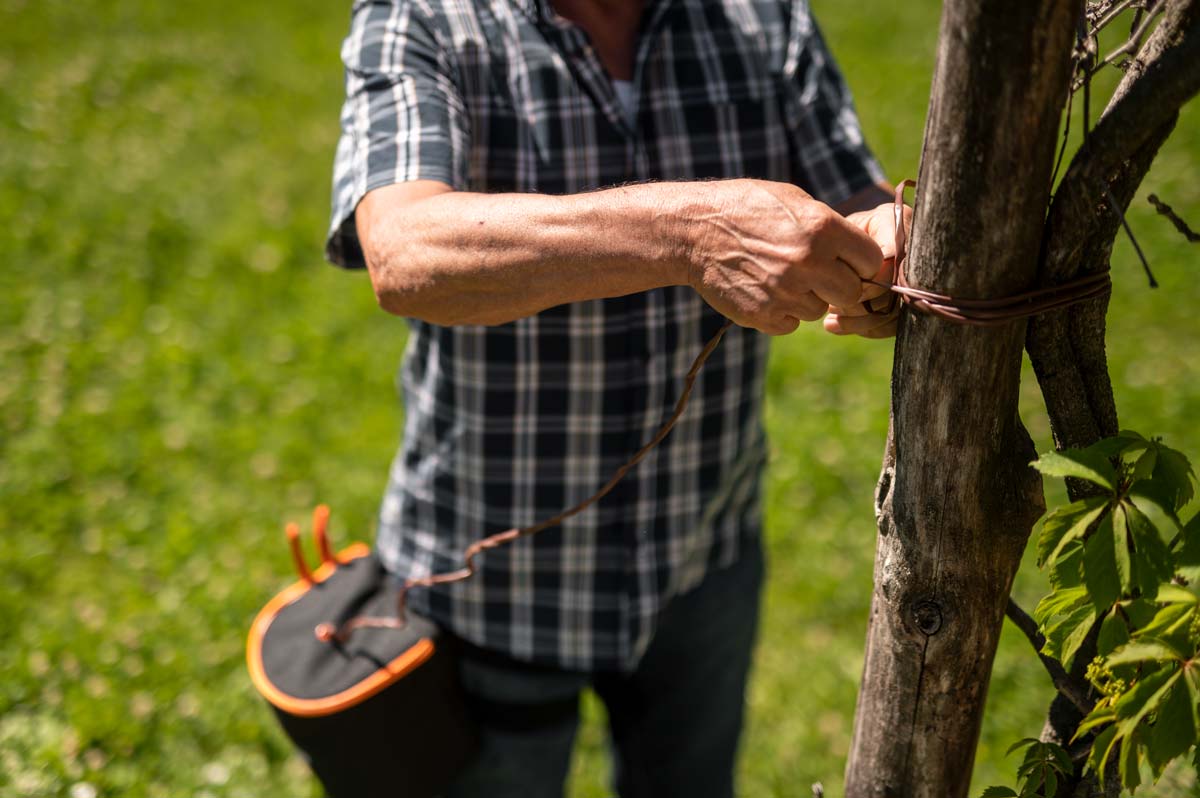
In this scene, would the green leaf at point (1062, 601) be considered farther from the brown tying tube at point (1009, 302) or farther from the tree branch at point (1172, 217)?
the tree branch at point (1172, 217)

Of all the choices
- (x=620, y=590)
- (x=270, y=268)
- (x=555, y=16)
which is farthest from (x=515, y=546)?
(x=270, y=268)

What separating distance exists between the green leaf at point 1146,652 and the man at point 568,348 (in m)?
0.67

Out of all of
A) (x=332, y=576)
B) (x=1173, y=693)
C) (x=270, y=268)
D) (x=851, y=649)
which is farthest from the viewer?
(x=270, y=268)

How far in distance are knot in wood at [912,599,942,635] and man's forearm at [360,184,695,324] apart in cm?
50

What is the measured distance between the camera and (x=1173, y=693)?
3.17 feet

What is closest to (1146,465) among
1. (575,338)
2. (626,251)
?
(626,251)

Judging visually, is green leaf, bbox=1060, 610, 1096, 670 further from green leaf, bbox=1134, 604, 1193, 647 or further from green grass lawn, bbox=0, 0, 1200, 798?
green grass lawn, bbox=0, 0, 1200, 798

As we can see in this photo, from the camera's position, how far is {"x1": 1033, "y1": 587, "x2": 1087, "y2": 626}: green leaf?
41.6 inches

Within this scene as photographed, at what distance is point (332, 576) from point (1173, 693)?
163cm

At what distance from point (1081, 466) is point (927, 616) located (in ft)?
1.08

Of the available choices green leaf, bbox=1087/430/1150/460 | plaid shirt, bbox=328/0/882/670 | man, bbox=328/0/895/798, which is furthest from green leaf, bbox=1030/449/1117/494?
plaid shirt, bbox=328/0/882/670

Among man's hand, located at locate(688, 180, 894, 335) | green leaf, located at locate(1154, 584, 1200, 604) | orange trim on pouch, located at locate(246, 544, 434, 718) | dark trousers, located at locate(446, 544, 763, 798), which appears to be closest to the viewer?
green leaf, located at locate(1154, 584, 1200, 604)

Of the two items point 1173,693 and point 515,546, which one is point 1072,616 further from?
point 515,546

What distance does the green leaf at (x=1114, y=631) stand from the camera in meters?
1.02
